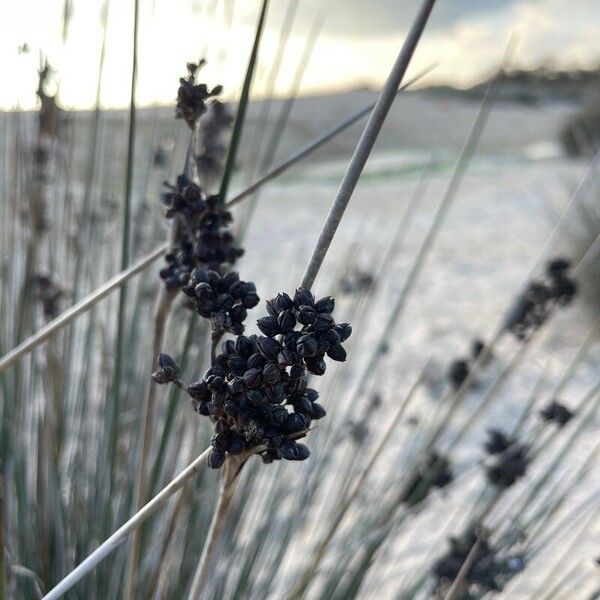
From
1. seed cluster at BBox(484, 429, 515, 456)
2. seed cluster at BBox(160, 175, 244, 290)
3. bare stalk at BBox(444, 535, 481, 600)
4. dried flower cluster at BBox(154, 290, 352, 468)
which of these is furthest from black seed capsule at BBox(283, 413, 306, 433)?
seed cluster at BBox(484, 429, 515, 456)

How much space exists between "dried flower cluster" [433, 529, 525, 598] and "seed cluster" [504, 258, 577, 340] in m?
0.19

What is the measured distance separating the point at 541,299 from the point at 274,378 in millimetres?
443

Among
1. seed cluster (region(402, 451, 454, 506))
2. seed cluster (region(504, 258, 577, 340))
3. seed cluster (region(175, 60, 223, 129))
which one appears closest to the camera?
seed cluster (region(175, 60, 223, 129))

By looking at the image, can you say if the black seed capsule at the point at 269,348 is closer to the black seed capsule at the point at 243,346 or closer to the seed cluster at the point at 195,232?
the black seed capsule at the point at 243,346

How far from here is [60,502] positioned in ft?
2.48

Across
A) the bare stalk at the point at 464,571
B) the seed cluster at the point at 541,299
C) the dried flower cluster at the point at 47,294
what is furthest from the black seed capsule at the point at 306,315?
the dried flower cluster at the point at 47,294

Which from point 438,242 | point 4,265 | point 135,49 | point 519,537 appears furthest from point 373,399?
point 438,242

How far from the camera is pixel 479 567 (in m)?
0.61

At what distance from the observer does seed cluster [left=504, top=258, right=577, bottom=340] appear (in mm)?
673

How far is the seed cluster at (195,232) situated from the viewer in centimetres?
44

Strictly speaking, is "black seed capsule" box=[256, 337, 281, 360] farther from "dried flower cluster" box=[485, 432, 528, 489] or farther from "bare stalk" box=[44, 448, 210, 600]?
"dried flower cluster" box=[485, 432, 528, 489]

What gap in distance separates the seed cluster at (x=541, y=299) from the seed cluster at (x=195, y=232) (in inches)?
12.9

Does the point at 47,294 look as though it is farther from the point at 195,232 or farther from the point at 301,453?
the point at 301,453

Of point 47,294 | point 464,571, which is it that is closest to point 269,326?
point 464,571
